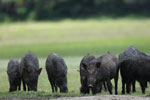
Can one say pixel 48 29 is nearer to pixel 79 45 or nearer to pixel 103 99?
pixel 79 45

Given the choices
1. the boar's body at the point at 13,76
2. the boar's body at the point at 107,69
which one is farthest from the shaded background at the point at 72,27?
the boar's body at the point at 107,69

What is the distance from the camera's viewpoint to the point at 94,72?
1526 centimetres

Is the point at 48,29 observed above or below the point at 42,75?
above

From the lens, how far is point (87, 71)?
50.0 ft

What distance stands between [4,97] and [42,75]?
7098 mm

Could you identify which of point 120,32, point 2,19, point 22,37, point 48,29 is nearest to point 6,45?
point 22,37

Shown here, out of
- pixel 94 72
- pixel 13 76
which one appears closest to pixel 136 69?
pixel 94 72

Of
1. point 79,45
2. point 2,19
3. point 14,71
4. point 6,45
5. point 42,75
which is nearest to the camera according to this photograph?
point 14,71

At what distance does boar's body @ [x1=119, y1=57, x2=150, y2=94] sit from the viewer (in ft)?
51.9

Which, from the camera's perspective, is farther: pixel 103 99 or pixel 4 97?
pixel 4 97

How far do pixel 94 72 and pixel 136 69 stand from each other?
1528mm

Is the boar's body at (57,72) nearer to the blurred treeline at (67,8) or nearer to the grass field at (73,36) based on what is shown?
the grass field at (73,36)

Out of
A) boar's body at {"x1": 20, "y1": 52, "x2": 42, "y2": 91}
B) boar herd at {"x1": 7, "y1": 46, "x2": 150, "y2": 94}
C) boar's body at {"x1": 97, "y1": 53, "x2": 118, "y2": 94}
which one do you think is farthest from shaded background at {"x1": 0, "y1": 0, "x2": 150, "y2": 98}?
boar's body at {"x1": 97, "y1": 53, "x2": 118, "y2": 94}

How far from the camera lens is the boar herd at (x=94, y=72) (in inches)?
610
